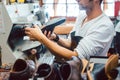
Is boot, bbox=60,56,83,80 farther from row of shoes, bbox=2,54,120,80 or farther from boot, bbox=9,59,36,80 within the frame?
boot, bbox=9,59,36,80

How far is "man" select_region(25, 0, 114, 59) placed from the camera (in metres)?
1.17

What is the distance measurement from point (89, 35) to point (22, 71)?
60 cm

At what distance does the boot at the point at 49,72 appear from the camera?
715 millimetres

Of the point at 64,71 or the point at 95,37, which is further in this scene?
the point at 95,37

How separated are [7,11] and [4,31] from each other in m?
0.12

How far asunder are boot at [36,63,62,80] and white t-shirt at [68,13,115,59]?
1.43 feet

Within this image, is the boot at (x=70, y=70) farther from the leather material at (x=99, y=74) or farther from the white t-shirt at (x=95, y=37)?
the white t-shirt at (x=95, y=37)

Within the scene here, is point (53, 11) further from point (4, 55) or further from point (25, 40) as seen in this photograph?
point (4, 55)

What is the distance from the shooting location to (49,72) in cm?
73

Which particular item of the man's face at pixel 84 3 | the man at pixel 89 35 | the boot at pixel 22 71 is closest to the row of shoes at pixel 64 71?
the boot at pixel 22 71

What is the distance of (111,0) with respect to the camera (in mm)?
3389

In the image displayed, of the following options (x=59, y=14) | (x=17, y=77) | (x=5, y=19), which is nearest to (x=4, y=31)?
(x=5, y=19)

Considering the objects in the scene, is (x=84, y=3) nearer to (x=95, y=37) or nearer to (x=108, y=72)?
(x=95, y=37)

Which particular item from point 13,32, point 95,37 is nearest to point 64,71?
point 95,37
